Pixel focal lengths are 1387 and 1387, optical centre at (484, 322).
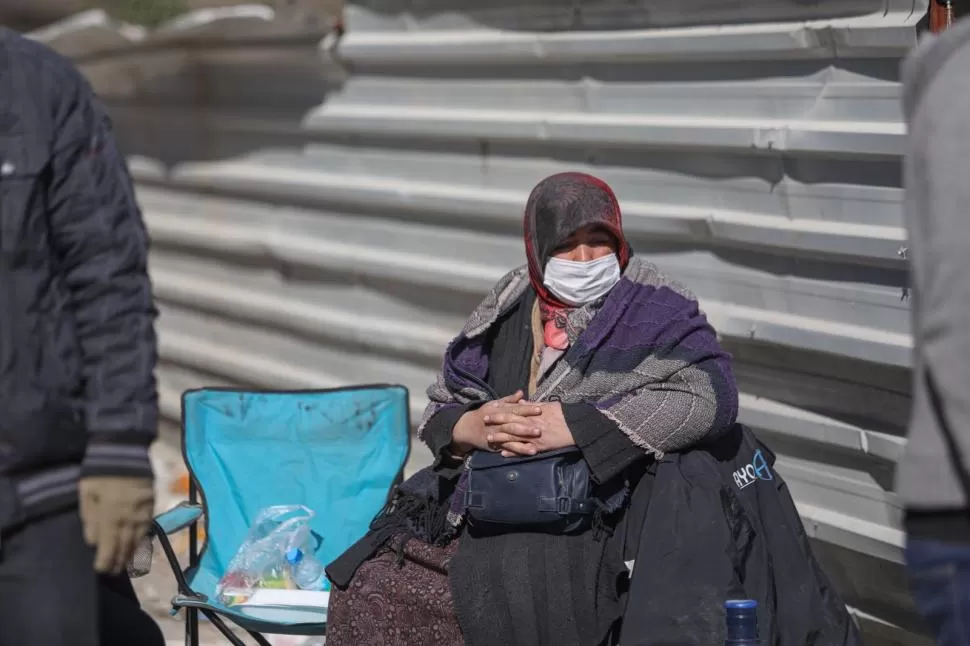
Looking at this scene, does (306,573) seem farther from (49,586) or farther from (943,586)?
(943,586)

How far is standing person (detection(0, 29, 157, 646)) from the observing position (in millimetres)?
2430

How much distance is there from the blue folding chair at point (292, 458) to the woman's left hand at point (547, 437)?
86 cm

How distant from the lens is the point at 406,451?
4.34 meters

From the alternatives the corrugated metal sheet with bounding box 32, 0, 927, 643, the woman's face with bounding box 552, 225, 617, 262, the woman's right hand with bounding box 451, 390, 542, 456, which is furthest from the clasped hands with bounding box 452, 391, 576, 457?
the corrugated metal sheet with bounding box 32, 0, 927, 643

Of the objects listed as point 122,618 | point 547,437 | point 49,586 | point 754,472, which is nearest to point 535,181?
point 547,437

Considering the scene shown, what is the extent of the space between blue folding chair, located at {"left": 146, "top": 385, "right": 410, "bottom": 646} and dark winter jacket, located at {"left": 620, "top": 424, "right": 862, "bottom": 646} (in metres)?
1.15

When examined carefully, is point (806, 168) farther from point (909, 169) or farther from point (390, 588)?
point (909, 169)

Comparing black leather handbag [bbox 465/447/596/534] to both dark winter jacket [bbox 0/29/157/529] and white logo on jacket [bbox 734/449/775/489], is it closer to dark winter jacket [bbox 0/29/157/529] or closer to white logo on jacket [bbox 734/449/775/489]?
white logo on jacket [bbox 734/449/775/489]

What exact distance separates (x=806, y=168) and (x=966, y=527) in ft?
6.94

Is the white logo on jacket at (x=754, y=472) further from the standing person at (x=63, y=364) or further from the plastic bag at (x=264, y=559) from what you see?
the standing person at (x=63, y=364)

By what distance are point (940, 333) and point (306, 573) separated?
2.59 metres

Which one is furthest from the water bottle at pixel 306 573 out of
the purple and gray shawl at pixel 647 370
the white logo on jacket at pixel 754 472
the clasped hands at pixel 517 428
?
the white logo on jacket at pixel 754 472

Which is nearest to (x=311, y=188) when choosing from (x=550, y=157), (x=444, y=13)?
(x=444, y=13)

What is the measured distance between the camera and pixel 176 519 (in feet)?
13.6
